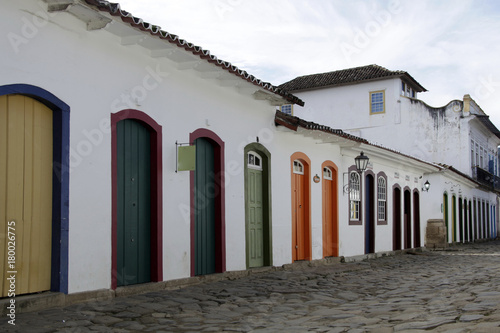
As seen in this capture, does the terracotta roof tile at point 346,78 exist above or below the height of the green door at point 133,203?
above

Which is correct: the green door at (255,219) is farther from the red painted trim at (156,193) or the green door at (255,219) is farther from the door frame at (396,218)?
the door frame at (396,218)

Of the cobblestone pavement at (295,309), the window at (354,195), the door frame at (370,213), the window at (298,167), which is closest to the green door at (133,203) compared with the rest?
the cobblestone pavement at (295,309)

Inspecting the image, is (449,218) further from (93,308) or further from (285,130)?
(93,308)

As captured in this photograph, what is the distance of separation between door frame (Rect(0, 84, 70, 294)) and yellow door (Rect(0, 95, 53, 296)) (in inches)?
2.3

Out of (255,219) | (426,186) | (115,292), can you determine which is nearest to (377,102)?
(426,186)

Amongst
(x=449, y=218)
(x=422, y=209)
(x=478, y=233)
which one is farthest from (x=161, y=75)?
(x=478, y=233)

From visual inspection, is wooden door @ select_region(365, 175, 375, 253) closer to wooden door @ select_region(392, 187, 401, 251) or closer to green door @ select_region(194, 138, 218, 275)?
wooden door @ select_region(392, 187, 401, 251)

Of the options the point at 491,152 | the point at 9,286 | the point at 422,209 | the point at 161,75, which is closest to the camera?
the point at 9,286

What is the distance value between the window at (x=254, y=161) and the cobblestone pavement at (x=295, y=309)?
7.26 ft

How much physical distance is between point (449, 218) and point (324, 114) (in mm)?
8126

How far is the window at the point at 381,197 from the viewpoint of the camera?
17672mm

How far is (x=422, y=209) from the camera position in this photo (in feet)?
73.4

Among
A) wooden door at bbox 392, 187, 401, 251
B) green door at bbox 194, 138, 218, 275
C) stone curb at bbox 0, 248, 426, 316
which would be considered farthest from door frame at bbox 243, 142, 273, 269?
wooden door at bbox 392, 187, 401, 251

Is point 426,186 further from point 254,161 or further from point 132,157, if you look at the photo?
point 132,157
